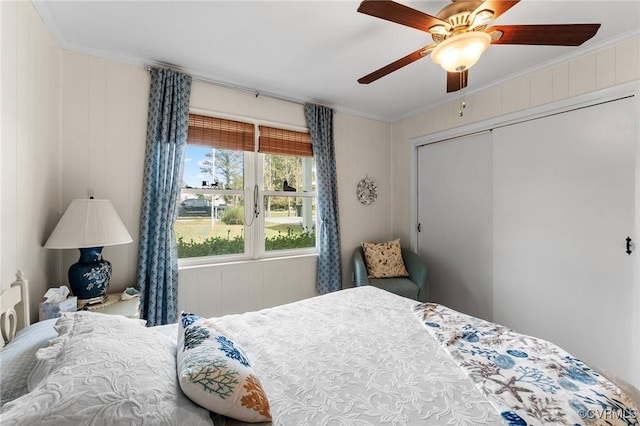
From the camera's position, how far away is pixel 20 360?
3.21 feet

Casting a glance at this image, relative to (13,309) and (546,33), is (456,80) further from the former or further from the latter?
(13,309)

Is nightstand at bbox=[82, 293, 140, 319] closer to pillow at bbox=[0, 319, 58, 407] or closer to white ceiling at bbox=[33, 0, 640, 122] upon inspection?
pillow at bbox=[0, 319, 58, 407]

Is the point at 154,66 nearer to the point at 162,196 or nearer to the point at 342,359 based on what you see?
the point at 162,196

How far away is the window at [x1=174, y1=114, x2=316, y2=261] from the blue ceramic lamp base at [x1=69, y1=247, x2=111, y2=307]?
727 millimetres

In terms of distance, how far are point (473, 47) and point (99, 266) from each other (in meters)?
2.59

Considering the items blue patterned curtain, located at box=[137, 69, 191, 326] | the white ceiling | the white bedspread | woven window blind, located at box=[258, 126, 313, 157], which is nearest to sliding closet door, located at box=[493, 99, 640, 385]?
the white ceiling

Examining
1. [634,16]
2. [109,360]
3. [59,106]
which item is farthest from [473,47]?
[59,106]

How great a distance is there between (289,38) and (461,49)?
121 centimetres

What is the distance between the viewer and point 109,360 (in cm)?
82

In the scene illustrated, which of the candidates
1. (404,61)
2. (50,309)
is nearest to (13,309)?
(50,309)

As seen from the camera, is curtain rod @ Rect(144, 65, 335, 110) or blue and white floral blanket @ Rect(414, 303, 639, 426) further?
curtain rod @ Rect(144, 65, 335, 110)

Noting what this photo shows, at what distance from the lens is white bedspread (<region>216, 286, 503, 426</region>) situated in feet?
3.01

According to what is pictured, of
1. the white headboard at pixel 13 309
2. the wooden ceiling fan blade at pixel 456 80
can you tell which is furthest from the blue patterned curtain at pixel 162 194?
the wooden ceiling fan blade at pixel 456 80

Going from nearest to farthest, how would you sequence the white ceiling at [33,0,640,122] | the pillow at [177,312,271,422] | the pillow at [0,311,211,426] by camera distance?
the pillow at [0,311,211,426], the pillow at [177,312,271,422], the white ceiling at [33,0,640,122]
